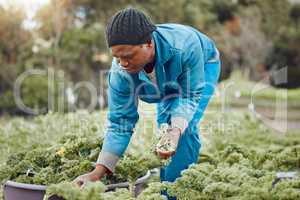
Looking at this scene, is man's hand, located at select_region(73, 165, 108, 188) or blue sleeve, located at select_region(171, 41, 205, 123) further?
blue sleeve, located at select_region(171, 41, 205, 123)

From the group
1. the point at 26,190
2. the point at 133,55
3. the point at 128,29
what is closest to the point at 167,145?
the point at 133,55

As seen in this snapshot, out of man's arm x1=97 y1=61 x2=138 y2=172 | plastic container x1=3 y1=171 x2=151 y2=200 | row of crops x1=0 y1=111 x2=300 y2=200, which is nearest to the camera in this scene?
row of crops x1=0 y1=111 x2=300 y2=200

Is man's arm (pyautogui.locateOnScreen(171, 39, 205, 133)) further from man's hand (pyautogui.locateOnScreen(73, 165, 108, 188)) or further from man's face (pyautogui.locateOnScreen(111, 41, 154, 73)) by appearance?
man's hand (pyautogui.locateOnScreen(73, 165, 108, 188))

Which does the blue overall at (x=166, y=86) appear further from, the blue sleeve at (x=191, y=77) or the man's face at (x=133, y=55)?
the man's face at (x=133, y=55)

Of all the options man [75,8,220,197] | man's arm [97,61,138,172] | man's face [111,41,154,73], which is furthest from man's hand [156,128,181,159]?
man's arm [97,61,138,172]

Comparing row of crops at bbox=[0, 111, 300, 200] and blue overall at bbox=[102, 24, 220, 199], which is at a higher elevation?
blue overall at bbox=[102, 24, 220, 199]

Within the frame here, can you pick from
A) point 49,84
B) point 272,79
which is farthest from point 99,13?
point 272,79

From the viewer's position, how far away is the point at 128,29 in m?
2.82

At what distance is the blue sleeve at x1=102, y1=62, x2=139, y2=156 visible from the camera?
3.18 m

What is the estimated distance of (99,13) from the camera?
14.7m

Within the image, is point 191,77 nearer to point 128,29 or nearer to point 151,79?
point 151,79

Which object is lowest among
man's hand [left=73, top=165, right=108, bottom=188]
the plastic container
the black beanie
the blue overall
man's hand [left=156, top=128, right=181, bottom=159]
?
the plastic container

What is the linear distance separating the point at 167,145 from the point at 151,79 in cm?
58

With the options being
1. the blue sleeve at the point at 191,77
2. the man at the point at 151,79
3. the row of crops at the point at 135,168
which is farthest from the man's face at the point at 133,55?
the row of crops at the point at 135,168
